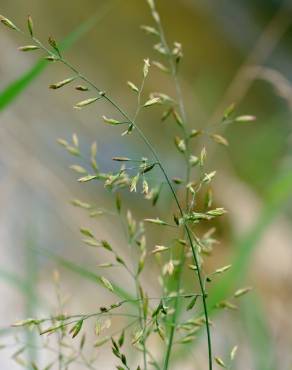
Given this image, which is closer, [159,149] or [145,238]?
[145,238]

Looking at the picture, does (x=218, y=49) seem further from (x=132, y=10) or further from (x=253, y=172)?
(x=253, y=172)

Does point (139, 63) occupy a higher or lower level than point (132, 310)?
higher

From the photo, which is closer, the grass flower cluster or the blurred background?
the grass flower cluster

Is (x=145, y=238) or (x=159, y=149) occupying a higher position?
(x=159, y=149)

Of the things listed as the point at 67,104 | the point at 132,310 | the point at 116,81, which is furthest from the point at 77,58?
the point at 132,310

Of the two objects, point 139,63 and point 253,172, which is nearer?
point 253,172

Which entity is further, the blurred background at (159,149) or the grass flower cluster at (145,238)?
the blurred background at (159,149)

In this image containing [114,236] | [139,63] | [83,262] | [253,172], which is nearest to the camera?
[83,262]

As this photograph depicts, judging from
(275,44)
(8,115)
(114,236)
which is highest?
(275,44)
